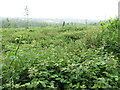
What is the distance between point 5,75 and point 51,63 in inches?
30.2

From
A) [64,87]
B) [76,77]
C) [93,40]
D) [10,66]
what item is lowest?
[64,87]

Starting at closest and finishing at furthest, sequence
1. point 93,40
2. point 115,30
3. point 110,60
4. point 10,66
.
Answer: point 10,66
point 110,60
point 115,30
point 93,40

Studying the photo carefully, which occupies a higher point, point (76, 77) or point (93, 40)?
point (93, 40)

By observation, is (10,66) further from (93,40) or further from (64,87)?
(93,40)

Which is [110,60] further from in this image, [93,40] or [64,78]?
[93,40]

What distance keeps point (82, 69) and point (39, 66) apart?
0.71m

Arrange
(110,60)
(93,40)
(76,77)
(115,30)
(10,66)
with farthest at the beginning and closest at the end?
1. (93,40)
2. (115,30)
3. (110,60)
4. (10,66)
5. (76,77)

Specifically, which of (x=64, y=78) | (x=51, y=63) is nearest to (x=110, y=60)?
(x=64, y=78)

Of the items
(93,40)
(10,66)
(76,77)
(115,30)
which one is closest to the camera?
(76,77)

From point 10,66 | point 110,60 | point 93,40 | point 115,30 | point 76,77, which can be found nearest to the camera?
point 76,77

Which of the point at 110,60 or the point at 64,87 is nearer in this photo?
the point at 64,87

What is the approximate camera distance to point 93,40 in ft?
13.3

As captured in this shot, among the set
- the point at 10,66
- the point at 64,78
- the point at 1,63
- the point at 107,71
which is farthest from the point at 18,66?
the point at 107,71

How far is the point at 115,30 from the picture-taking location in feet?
12.5
